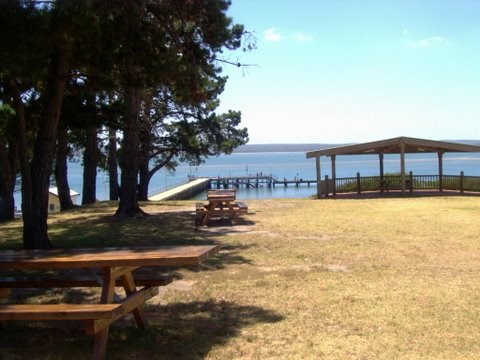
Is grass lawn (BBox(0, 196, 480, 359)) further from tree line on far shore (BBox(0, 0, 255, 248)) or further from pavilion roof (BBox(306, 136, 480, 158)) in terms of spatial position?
pavilion roof (BBox(306, 136, 480, 158))

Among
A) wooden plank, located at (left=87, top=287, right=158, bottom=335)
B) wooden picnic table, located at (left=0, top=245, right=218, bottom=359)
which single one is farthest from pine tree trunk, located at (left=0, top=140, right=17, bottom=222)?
wooden plank, located at (left=87, top=287, right=158, bottom=335)

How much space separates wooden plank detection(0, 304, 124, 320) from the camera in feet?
12.4

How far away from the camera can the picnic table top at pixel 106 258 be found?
4.05 m

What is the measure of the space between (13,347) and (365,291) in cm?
361

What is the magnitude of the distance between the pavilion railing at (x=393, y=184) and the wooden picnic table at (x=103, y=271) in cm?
2082

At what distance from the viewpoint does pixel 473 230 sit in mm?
11258

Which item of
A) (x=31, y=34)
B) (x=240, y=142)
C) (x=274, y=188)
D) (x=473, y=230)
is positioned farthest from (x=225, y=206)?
(x=274, y=188)

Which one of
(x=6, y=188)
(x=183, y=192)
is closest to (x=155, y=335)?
(x=6, y=188)

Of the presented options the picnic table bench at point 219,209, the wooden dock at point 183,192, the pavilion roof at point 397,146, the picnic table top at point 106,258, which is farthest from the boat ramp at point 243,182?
the picnic table top at point 106,258

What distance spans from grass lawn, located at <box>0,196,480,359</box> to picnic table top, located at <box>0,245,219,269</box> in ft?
2.23

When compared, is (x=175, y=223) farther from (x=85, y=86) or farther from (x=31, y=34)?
(x=31, y=34)

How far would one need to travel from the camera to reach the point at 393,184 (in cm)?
2580

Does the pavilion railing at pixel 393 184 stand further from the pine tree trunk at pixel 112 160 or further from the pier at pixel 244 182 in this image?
the pier at pixel 244 182

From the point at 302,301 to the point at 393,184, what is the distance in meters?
21.1
